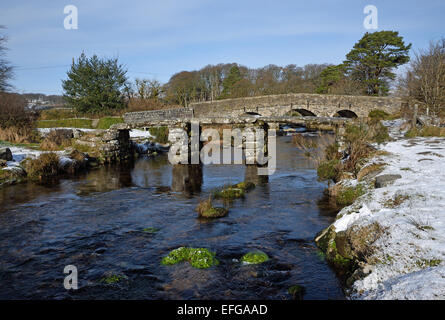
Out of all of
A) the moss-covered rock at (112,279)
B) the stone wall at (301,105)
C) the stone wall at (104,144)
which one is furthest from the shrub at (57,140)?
the stone wall at (301,105)

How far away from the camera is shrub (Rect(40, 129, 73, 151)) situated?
1990cm

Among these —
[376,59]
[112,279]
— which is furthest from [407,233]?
[376,59]

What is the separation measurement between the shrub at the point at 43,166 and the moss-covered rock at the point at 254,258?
1285 centimetres

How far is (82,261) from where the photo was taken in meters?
7.23

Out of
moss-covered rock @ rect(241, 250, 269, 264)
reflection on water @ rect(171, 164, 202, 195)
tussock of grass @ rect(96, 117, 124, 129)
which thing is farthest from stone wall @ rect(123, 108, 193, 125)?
moss-covered rock @ rect(241, 250, 269, 264)

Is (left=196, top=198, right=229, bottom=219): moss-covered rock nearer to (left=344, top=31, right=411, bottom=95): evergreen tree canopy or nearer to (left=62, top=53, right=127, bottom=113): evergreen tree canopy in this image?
(left=62, top=53, right=127, bottom=113): evergreen tree canopy

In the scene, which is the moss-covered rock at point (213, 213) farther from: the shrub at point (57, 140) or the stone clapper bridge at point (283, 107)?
the shrub at point (57, 140)

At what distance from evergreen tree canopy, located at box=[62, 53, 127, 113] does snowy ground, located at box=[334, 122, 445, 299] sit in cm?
2899

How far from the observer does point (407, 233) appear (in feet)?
18.0

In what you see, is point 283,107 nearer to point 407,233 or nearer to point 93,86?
point 93,86

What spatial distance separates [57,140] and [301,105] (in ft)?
80.2

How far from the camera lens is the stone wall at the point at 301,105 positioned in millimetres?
32756

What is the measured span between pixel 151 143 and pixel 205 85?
118 ft

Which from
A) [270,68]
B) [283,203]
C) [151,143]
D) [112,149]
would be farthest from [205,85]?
[283,203]
